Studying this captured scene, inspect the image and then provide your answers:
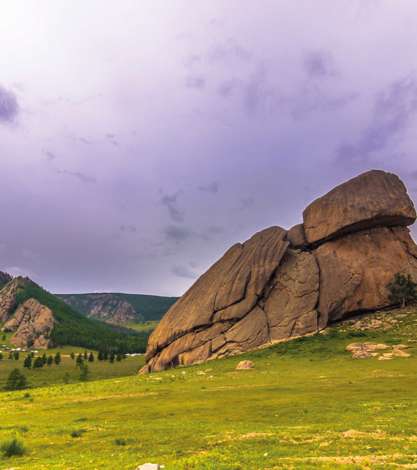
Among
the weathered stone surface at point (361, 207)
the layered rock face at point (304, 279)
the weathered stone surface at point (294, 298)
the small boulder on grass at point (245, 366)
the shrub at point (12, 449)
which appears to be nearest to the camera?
the shrub at point (12, 449)

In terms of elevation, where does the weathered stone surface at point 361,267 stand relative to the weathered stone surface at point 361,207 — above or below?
below

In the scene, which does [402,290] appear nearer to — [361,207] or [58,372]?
[361,207]

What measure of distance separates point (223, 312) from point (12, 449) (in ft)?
227

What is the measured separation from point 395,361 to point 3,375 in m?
136

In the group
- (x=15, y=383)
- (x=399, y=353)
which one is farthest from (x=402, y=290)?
(x=15, y=383)

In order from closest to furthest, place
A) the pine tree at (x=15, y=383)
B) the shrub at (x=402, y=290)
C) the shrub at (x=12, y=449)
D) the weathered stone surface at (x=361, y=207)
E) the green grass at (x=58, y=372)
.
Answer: the shrub at (x=12, y=449)
the shrub at (x=402, y=290)
the weathered stone surface at (x=361, y=207)
the pine tree at (x=15, y=383)
the green grass at (x=58, y=372)

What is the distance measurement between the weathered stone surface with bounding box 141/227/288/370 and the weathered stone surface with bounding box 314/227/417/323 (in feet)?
41.1

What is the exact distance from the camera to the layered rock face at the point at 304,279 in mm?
84000

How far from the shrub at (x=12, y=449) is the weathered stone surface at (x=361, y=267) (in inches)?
2908

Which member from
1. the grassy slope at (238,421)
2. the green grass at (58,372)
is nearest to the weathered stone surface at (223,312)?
the grassy slope at (238,421)

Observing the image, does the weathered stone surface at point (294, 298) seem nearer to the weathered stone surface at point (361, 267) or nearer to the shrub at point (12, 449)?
the weathered stone surface at point (361, 267)

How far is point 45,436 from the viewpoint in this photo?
25156 mm

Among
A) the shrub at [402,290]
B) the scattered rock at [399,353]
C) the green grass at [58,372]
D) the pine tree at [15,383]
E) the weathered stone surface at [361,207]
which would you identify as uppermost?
the weathered stone surface at [361,207]

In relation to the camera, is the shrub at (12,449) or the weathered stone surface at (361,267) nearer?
the shrub at (12,449)
